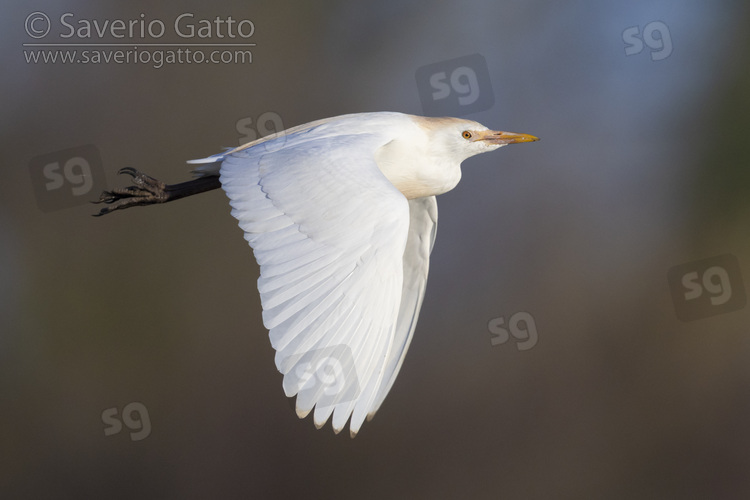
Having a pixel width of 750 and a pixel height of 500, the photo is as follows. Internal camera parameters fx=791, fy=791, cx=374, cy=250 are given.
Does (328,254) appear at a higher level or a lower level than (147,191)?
lower

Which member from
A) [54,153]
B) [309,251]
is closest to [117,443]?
[54,153]

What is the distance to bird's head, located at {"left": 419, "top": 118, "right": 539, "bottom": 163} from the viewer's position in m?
2.07

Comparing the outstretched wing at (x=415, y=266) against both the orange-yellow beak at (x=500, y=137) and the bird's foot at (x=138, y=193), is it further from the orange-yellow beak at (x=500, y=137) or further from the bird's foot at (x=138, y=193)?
the bird's foot at (x=138, y=193)

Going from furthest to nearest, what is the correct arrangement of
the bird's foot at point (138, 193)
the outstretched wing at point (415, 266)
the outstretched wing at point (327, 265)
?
the bird's foot at point (138, 193) < the outstretched wing at point (415, 266) < the outstretched wing at point (327, 265)

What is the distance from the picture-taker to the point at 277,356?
129 centimetres

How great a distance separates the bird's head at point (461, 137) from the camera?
6.78ft

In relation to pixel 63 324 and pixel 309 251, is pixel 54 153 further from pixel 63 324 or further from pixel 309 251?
pixel 309 251

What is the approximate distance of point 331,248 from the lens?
4.83 ft

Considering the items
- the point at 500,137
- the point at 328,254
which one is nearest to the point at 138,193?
the point at 328,254

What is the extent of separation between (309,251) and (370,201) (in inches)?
6.7

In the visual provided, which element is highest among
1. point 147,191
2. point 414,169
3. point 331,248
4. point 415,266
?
point 147,191

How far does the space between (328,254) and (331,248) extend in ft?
0.06

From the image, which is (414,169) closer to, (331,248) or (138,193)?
(331,248)

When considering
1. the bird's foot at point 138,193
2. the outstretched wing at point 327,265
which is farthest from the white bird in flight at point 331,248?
the bird's foot at point 138,193
